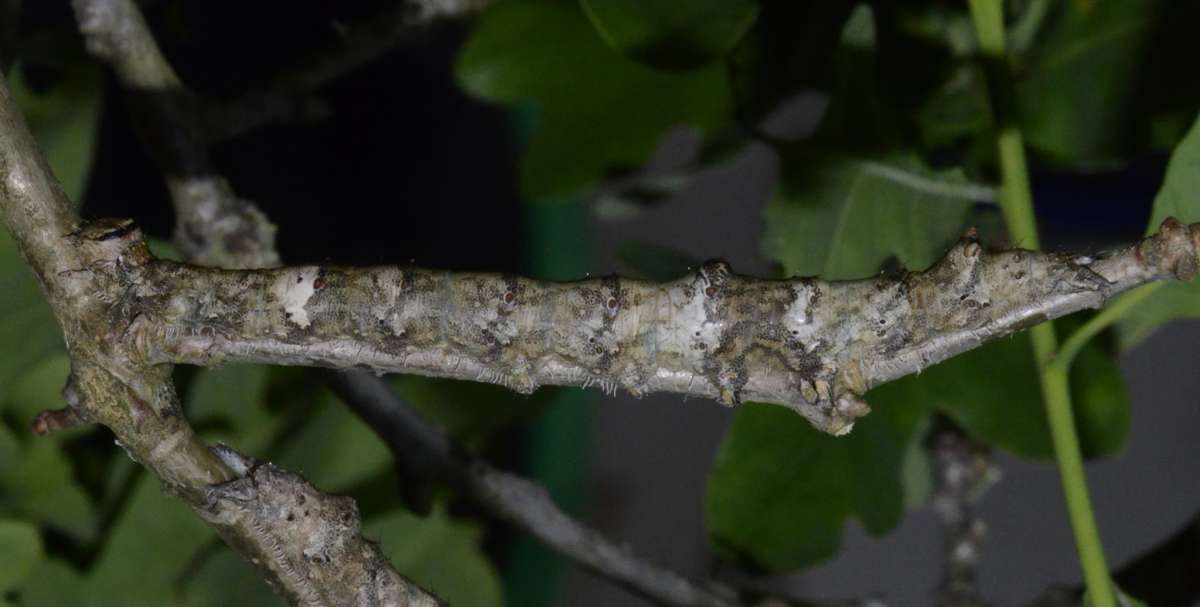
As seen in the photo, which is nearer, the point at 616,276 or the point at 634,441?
the point at 616,276

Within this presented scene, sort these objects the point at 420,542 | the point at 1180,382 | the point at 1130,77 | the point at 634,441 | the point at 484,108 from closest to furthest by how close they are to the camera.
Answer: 1. the point at 1130,77
2. the point at 420,542
3. the point at 484,108
4. the point at 1180,382
5. the point at 634,441

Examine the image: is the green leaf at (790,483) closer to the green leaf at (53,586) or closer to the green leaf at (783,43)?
the green leaf at (783,43)

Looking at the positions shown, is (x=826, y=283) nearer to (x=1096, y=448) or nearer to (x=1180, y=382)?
(x=1096, y=448)

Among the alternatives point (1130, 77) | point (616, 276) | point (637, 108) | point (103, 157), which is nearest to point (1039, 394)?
point (1130, 77)

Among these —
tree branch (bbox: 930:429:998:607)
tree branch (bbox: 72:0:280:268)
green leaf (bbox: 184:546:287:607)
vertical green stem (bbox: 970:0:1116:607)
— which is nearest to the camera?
vertical green stem (bbox: 970:0:1116:607)

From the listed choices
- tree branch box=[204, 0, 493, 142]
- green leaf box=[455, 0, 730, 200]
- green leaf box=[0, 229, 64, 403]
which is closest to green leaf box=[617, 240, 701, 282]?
green leaf box=[455, 0, 730, 200]

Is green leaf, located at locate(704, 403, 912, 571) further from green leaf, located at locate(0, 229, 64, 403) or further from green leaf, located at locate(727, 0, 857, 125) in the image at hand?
green leaf, located at locate(0, 229, 64, 403)
